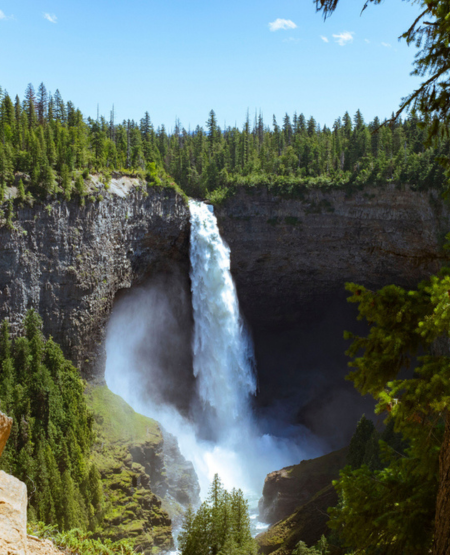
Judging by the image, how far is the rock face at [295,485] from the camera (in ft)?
103

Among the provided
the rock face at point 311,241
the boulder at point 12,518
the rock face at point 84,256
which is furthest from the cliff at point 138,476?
the boulder at point 12,518

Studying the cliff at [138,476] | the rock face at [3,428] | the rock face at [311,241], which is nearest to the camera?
the rock face at [3,428]

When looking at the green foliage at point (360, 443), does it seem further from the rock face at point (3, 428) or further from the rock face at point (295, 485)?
the rock face at point (3, 428)

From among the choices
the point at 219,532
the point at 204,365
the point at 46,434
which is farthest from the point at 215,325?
the point at 219,532

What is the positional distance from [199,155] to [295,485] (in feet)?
151

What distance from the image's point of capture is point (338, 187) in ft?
145

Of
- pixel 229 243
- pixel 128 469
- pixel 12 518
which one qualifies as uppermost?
pixel 229 243

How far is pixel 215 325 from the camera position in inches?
1657

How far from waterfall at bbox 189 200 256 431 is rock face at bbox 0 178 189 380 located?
9.18ft

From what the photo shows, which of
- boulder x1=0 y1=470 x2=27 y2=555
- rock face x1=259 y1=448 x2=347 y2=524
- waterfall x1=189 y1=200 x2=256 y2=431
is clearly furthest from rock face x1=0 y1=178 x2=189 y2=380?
boulder x1=0 y1=470 x2=27 y2=555

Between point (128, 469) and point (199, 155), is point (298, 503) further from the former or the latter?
point (199, 155)

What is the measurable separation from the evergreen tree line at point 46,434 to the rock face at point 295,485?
12.1 metres

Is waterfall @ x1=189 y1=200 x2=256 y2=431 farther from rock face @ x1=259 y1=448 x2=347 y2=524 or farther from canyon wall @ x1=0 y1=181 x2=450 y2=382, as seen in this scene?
rock face @ x1=259 y1=448 x2=347 y2=524

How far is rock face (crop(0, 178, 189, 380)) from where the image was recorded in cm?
2828
